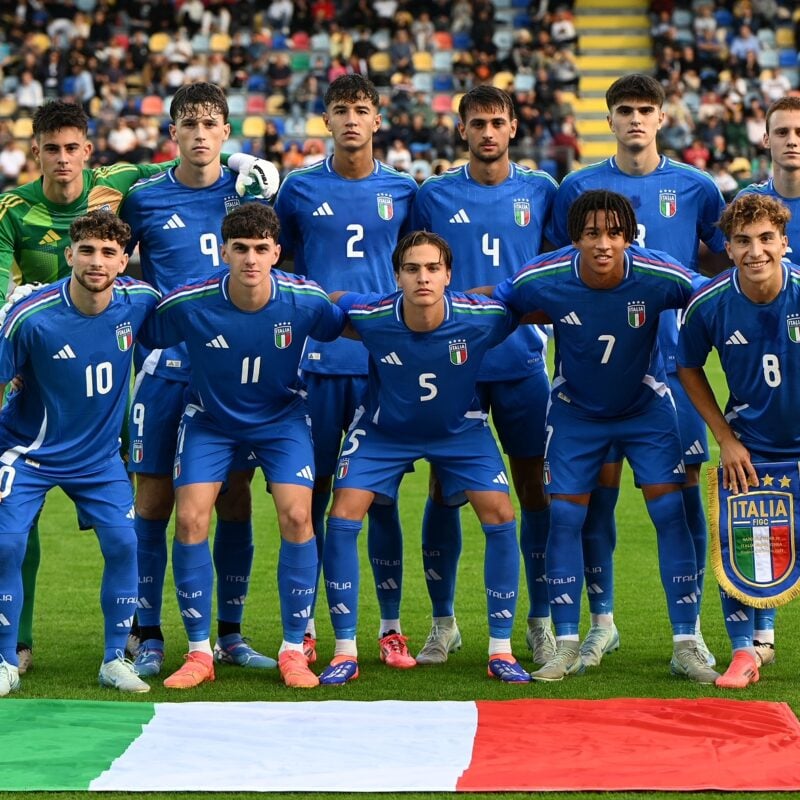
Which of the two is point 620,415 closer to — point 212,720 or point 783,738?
point 783,738

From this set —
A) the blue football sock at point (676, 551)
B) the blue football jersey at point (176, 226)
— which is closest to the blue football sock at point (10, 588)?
the blue football jersey at point (176, 226)

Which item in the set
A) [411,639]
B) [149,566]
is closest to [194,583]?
[149,566]

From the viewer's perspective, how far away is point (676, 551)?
19.7 feet

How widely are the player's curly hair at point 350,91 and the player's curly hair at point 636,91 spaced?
1.04 metres

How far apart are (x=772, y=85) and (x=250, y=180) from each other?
20.3m

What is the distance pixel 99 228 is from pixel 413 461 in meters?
1.59

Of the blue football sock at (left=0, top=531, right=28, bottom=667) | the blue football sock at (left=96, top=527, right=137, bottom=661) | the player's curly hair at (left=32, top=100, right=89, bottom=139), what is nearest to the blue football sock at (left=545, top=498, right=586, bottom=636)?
the blue football sock at (left=96, top=527, right=137, bottom=661)

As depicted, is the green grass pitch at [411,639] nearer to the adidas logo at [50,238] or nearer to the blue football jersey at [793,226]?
the blue football jersey at [793,226]

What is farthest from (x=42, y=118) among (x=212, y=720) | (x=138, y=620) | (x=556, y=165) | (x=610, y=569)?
(x=556, y=165)

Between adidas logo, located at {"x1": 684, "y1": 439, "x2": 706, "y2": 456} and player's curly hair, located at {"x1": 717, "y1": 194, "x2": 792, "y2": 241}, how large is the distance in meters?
1.01

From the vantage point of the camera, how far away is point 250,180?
6.46m

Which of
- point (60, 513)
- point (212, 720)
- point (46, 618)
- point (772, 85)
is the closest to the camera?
point (212, 720)

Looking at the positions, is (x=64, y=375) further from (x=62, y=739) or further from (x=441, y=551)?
(x=441, y=551)

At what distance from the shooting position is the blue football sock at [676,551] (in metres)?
5.99
